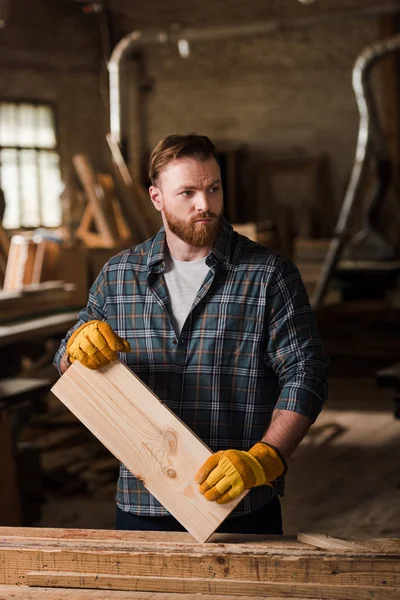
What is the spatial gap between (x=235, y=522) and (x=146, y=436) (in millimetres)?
389

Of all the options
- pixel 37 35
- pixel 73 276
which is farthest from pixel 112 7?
pixel 73 276

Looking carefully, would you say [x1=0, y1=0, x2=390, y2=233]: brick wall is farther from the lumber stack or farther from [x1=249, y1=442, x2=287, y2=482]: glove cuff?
[x1=249, y1=442, x2=287, y2=482]: glove cuff

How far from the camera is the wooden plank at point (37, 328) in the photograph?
16.6 feet

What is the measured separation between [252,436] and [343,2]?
37.5 ft

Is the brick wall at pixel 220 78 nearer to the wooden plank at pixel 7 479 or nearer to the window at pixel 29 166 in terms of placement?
the window at pixel 29 166

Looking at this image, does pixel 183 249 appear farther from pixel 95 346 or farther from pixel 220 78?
pixel 220 78

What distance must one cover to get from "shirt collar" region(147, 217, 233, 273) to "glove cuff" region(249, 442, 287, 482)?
500mm

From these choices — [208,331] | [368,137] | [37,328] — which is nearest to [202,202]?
[208,331]

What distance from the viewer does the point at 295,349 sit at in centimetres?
216

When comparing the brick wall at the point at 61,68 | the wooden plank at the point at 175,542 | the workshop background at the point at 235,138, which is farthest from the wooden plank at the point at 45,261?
the brick wall at the point at 61,68

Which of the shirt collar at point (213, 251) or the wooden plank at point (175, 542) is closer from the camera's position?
the wooden plank at point (175, 542)

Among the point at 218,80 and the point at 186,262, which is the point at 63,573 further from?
the point at 218,80

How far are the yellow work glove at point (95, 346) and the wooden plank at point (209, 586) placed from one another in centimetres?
48

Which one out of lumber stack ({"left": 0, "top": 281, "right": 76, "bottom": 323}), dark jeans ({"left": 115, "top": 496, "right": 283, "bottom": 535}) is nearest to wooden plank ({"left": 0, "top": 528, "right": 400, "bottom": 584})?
dark jeans ({"left": 115, "top": 496, "right": 283, "bottom": 535})
